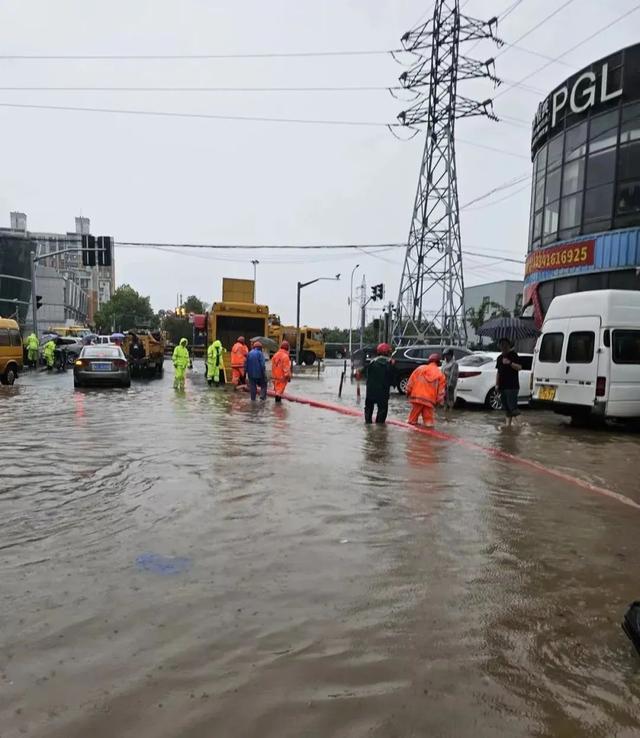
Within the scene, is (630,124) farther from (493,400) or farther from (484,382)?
(493,400)

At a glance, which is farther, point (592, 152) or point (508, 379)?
point (592, 152)

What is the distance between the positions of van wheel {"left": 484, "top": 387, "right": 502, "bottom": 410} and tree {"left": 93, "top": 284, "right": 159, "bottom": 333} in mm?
88218

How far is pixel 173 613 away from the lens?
134 inches

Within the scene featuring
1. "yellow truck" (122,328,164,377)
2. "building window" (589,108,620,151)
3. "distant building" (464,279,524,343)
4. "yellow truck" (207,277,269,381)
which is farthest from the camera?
"distant building" (464,279,524,343)

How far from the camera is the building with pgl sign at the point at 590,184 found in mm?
18641

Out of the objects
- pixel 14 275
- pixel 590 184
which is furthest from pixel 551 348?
pixel 14 275

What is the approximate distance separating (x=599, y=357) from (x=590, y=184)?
36.4ft

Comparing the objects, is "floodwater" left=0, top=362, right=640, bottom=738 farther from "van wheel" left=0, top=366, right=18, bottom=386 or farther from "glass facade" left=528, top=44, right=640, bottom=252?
"glass facade" left=528, top=44, right=640, bottom=252

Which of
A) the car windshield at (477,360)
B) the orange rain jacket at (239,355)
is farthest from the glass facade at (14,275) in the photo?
the car windshield at (477,360)

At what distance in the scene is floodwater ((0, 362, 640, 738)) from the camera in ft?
8.42

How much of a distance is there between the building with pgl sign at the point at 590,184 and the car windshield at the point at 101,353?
14.7 metres

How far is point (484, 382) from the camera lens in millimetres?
15102

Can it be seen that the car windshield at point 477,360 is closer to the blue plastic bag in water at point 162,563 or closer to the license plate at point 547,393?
the license plate at point 547,393

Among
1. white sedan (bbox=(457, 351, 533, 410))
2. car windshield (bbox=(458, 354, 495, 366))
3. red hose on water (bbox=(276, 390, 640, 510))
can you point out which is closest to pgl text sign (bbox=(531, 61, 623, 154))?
white sedan (bbox=(457, 351, 533, 410))
